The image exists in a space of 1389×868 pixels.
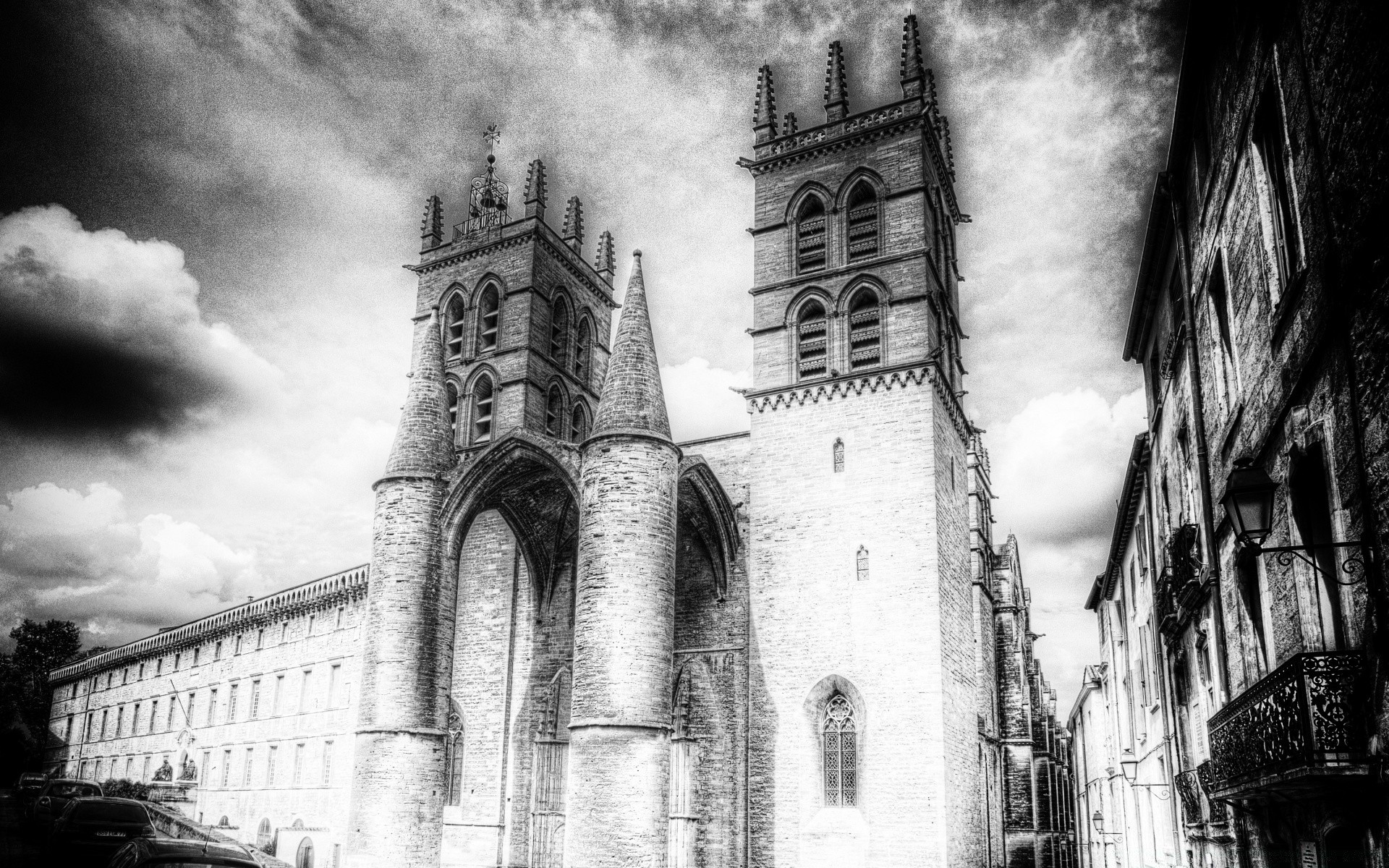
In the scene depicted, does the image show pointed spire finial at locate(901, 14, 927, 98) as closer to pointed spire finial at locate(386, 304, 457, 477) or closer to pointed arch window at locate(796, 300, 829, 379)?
pointed arch window at locate(796, 300, 829, 379)

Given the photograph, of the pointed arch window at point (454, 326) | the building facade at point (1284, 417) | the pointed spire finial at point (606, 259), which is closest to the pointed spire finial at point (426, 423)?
the pointed arch window at point (454, 326)

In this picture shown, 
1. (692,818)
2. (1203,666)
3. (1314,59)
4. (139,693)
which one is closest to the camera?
(1314,59)

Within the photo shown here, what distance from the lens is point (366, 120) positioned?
13.8 meters

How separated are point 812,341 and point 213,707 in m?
26.3

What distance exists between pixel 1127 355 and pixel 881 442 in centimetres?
506

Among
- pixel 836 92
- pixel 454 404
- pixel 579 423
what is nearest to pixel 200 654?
pixel 454 404

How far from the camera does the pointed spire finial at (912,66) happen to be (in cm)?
2330

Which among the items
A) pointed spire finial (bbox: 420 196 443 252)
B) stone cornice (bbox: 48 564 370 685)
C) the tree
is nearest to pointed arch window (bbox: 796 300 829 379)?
pointed spire finial (bbox: 420 196 443 252)

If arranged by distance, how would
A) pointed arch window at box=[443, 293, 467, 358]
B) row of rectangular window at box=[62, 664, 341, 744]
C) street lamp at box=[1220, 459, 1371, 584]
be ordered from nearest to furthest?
street lamp at box=[1220, 459, 1371, 584], pointed arch window at box=[443, 293, 467, 358], row of rectangular window at box=[62, 664, 341, 744]

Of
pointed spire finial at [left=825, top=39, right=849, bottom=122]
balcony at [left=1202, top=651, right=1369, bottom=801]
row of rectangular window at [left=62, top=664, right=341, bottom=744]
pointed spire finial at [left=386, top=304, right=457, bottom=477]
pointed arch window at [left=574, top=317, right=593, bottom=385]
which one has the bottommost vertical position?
balcony at [left=1202, top=651, right=1369, bottom=801]

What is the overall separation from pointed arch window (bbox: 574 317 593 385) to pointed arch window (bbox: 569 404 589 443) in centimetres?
79

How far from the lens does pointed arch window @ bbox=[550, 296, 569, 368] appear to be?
2758cm

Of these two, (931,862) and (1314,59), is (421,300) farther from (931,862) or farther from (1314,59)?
(1314,59)

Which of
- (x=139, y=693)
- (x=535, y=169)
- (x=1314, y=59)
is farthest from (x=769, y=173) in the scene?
(x=139, y=693)
